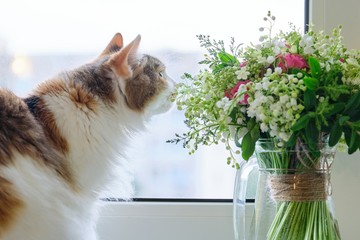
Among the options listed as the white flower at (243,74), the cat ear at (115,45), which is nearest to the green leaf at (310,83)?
the white flower at (243,74)

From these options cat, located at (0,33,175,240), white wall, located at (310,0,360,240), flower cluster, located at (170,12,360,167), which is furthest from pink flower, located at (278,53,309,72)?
white wall, located at (310,0,360,240)

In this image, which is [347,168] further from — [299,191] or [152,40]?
[152,40]

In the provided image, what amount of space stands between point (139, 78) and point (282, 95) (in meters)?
0.34

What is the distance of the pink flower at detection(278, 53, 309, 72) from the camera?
0.88 m

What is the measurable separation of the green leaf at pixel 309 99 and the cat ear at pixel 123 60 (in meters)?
0.36

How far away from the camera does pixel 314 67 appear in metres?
0.85

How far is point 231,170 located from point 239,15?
0.41m

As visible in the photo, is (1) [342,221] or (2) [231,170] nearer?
(1) [342,221]

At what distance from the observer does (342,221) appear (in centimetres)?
121

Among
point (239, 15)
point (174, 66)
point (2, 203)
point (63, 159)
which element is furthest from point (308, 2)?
point (2, 203)

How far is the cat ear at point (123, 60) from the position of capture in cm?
99

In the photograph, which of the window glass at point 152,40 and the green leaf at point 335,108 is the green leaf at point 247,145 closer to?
the green leaf at point 335,108

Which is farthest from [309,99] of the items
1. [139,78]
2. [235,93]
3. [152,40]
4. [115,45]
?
[152,40]

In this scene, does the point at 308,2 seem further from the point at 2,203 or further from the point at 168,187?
the point at 2,203
